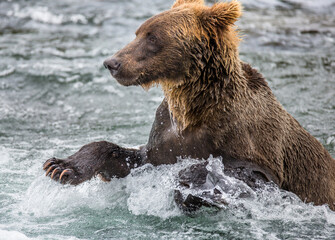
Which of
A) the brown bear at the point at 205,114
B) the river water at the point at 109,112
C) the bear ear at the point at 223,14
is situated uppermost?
the bear ear at the point at 223,14

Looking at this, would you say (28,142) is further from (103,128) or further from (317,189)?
(317,189)

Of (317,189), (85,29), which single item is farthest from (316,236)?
(85,29)

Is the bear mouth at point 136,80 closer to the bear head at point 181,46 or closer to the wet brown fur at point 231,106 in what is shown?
the bear head at point 181,46

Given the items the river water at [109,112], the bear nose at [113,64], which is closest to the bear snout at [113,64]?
the bear nose at [113,64]

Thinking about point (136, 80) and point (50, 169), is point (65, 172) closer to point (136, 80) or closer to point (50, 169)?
point (50, 169)

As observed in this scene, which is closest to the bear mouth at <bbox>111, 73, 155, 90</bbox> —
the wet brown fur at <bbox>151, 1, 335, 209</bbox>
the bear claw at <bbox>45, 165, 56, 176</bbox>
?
the wet brown fur at <bbox>151, 1, 335, 209</bbox>

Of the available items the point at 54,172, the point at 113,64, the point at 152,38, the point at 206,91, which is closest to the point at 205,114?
the point at 206,91

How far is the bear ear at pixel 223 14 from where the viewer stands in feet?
16.5

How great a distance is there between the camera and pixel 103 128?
8469mm

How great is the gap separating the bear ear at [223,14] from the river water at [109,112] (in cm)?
39

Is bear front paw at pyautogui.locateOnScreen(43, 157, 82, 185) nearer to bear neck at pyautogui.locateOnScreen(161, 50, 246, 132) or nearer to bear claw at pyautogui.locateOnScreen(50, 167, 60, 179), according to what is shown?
bear claw at pyautogui.locateOnScreen(50, 167, 60, 179)

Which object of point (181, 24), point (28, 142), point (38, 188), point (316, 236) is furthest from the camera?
point (28, 142)

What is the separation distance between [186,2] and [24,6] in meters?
10.4

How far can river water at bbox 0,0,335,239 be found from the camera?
5418 millimetres
